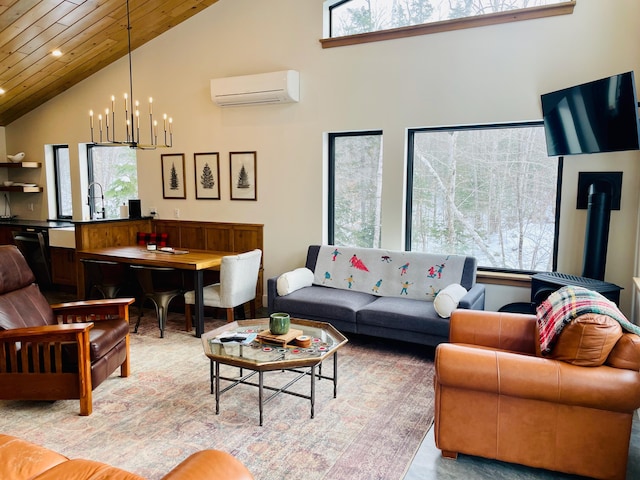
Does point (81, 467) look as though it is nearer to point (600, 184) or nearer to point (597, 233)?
point (597, 233)

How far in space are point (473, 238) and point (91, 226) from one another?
13.8 ft

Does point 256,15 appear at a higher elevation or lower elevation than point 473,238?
higher

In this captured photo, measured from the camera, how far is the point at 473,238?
4.57m

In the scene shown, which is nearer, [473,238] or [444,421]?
[444,421]

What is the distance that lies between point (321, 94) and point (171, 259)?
235 cm

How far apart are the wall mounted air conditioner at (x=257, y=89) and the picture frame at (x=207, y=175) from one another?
2.23 ft

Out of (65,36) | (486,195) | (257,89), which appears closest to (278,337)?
(486,195)

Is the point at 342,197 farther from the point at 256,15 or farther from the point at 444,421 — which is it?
the point at 444,421

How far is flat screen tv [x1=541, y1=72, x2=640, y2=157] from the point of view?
3.11 meters

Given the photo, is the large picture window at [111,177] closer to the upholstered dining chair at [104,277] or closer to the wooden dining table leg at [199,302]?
the upholstered dining chair at [104,277]

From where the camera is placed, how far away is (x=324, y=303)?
4254mm

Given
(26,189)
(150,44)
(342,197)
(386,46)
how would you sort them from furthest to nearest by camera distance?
(26,189), (150,44), (342,197), (386,46)

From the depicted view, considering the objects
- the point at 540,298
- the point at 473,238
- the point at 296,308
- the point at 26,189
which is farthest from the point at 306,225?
the point at 26,189

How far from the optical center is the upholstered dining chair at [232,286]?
448 centimetres
